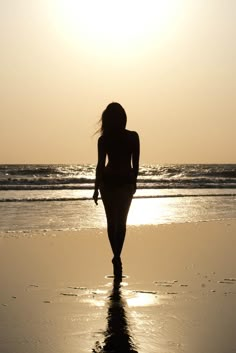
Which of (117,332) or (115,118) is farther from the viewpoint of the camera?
(115,118)

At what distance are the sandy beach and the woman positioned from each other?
0.53 meters

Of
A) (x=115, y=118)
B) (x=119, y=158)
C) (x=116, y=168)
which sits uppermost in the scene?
(x=115, y=118)

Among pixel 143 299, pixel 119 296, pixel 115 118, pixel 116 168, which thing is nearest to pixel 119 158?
pixel 116 168

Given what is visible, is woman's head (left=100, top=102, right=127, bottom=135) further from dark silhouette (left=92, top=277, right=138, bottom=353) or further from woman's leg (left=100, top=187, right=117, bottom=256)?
dark silhouette (left=92, top=277, right=138, bottom=353)

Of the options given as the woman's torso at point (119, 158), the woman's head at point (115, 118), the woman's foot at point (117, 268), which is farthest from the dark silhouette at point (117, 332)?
the woman's head at point (115, 118)

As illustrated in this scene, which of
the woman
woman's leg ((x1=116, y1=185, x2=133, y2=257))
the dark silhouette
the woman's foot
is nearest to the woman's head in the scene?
the woman

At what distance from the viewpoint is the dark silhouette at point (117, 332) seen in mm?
3838

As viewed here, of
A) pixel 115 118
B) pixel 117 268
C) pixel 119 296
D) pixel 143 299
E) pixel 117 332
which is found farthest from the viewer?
pixel 115 118

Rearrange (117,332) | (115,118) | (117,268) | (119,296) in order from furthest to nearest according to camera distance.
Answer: (115,118) < (117,268) < (119,296) < (117,332)

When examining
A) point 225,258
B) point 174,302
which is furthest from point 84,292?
point 225,258

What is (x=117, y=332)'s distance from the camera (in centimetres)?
423

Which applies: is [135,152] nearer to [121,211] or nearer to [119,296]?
[121,211]

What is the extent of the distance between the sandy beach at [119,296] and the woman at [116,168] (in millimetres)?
532

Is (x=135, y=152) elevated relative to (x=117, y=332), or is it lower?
elevated
